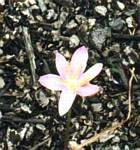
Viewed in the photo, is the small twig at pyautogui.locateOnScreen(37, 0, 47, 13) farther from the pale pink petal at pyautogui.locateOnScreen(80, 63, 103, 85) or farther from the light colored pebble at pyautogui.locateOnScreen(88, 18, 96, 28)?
the pale pink petal at pyautogui.locateOnScreen(80, 63, 103, 85)

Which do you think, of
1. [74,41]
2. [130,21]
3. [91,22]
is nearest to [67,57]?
[74,41]

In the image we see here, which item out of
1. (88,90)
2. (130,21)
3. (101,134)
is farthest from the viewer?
(130,21)

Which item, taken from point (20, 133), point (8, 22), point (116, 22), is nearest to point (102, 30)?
point (116, 22)

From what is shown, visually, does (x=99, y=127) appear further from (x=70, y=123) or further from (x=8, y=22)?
(x=8, y=22)

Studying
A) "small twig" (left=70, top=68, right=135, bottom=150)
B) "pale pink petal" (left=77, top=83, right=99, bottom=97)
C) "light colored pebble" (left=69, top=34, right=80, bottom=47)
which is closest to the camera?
"pale pink petal" (left=77, top=83, right=99, bottom=97)

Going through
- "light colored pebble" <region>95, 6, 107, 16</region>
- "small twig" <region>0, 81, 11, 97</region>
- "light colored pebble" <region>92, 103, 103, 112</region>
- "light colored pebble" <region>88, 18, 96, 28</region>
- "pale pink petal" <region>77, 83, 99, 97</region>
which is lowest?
"light colored pebble" <region>92, 103, 103, 112</region>

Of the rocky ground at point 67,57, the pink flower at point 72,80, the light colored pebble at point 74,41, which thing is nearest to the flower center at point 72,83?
the pink flower at point 72,80

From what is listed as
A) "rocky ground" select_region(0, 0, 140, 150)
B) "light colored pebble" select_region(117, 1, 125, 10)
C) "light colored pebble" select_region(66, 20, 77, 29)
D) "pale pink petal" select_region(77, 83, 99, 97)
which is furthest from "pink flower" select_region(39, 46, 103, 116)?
"light colored pebble" select_region(117, 1, 125, 10)

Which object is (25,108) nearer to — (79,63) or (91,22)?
(79,63)
